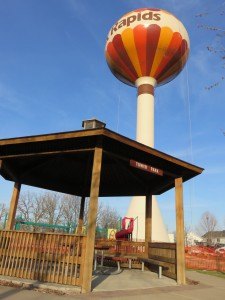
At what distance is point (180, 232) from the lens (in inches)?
467

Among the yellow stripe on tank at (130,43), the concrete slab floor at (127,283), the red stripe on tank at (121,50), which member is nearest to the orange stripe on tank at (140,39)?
the yellow stripe on tank at (130,43)

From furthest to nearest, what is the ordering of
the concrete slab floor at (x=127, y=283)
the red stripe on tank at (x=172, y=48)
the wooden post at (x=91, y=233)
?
the red stripe on tank at (x=172, y=48) < the concrete slab floor at (x=127, y=283) < the wooden post at (x=91, y=233)

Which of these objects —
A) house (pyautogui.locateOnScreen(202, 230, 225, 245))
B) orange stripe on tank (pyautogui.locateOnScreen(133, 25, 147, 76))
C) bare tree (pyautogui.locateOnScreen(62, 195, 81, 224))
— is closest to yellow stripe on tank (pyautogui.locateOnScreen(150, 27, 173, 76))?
orange stripe on tank (pyautogui.locateOnScreen(133, 25, 147, 76))

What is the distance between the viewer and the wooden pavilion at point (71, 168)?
9234 millimetres

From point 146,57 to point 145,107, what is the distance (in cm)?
433

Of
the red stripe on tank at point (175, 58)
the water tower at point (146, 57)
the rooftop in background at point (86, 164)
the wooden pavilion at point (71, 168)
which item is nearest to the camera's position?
the wooden pavilion at point (71, 168)

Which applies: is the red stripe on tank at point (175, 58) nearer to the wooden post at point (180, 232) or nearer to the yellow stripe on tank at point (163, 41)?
the yellow stripe on tank at point (163, 41)

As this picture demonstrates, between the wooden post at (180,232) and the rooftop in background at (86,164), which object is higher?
the rooftop in background at (86,164)

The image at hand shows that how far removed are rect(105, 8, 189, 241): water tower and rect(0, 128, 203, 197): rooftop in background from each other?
9.26 m

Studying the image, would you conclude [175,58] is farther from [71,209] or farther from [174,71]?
[71,209]

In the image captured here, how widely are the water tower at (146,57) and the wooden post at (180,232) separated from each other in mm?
12682

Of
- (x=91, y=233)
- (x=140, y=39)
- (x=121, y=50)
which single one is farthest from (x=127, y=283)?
(x=121, y=50)

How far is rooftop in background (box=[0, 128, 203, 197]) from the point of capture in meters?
10.2

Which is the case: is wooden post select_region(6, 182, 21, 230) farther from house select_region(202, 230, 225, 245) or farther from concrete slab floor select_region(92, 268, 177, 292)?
house select_region(202, 230, 225, 245)
